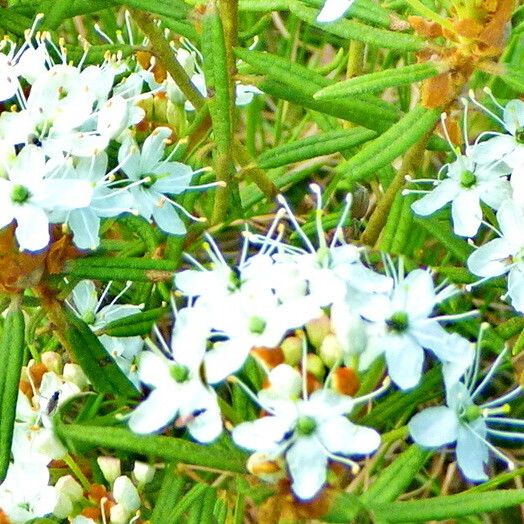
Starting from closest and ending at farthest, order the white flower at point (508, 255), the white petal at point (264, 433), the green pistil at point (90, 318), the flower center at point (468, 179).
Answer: the white petal at point (264, 433) < the white flower at point (508, 255) < the flower center at point (468, 179) < the green pistil at point (90, 318)

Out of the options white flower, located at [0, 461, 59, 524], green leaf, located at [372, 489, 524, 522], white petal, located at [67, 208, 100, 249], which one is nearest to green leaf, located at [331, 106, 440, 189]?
white petal, located at [67, 208, 100, 249]

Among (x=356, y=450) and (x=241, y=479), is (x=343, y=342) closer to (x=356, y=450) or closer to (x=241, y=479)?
(x=356, y=450)

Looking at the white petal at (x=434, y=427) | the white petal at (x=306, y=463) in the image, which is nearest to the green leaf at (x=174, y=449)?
the white petal at (x=306, y=463)

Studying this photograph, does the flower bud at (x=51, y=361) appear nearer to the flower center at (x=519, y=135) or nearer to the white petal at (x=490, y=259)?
the white petal at (x=490, y=259)

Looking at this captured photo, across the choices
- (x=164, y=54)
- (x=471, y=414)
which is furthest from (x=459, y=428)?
(x=164, y=54)

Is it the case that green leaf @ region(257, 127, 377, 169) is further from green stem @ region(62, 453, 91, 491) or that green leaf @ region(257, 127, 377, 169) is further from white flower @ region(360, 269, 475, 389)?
green stem @ region(62, 453, 91, 491)

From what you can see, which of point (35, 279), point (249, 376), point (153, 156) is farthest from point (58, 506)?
point (153, 156)

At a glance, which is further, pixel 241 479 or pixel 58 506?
pixel 58 506

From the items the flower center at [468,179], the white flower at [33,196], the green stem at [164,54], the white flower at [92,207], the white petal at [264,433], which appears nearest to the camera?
the white petal at [264,433]

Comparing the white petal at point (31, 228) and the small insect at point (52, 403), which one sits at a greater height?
the white petal at point (31, 228)
